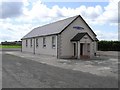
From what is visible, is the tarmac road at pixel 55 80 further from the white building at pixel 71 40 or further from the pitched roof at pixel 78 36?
the white building at pixel 71 40

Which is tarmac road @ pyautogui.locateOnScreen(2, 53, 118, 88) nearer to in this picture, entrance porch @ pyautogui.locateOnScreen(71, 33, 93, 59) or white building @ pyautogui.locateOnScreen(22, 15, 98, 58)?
entrance porch @ pyautogui.locateOnScreen(71, 33, 93, 59)

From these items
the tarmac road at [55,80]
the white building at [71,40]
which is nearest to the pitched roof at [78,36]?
the white building at [71,40]

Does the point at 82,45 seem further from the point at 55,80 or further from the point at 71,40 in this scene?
the point at 55,80

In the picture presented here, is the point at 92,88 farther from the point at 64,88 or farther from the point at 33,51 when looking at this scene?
the point at 33,51

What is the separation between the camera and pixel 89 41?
3009cm

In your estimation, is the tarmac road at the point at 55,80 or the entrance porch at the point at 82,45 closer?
the tarmac road at the point at 55,80

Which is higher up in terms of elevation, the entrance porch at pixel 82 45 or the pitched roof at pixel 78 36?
the pitched roof at pixel 78 36

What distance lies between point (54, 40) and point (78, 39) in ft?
13.2

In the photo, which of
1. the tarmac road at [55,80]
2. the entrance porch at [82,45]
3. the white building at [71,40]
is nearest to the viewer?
the tarmac road at [55,80]

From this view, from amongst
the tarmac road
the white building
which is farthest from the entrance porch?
the tarmac road

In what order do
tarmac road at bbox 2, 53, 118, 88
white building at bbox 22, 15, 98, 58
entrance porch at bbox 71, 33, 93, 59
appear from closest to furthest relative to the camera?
tarmac road at bbox 2, 53, 118, 88 → entrance porch at bbox 71, 33, 93, 59 → white building at bbox 22, 15, 98, 58

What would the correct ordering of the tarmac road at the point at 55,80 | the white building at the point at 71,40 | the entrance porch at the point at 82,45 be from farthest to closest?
1. the white building at the point at 71,40
2. the entrance porch at the point at 82,45
3. the tarmac road at the point at 55,80

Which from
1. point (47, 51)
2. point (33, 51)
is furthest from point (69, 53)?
point (33, 51)

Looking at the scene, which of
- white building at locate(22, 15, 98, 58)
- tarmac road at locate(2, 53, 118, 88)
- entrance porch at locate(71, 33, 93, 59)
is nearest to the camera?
tarmac road at locate(2, 53, 118, 88)
